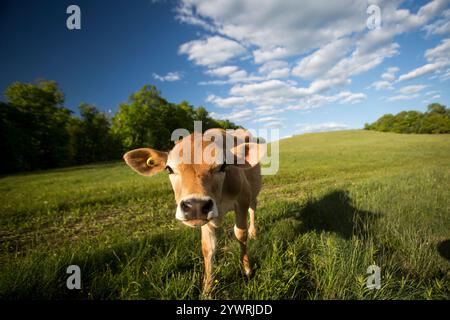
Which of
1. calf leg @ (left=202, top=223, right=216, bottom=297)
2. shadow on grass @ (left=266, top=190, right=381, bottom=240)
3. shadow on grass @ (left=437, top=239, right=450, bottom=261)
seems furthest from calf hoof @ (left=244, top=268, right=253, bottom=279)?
shadow on grass @ (left=437, top=239, right=450, bottom=261)

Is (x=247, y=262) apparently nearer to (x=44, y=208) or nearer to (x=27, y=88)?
(x=44, y=208)

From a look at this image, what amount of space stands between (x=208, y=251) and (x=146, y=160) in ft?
5.72

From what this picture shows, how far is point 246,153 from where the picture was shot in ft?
11.1

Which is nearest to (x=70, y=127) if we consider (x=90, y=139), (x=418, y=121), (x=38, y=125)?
(x=90, y=139)

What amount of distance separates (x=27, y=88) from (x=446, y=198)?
52.6 m

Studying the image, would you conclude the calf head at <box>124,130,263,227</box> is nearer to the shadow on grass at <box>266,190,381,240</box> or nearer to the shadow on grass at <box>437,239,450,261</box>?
the shadow on grass at <box>266,190,381,240</box>

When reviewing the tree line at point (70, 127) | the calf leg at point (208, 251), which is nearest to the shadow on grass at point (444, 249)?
the calf leg at point (208, 251)

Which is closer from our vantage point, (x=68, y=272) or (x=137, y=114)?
(x=68, y=272)

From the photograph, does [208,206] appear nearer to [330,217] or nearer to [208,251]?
[208,251]

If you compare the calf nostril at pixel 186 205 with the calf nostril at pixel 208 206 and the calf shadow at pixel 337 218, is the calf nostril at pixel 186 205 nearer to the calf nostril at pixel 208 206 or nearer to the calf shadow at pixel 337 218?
the calf nostril at pixel 208 206

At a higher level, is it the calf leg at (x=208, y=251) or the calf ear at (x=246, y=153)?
the calf ear at (x=246, y=153)

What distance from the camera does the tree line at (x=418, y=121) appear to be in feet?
245
